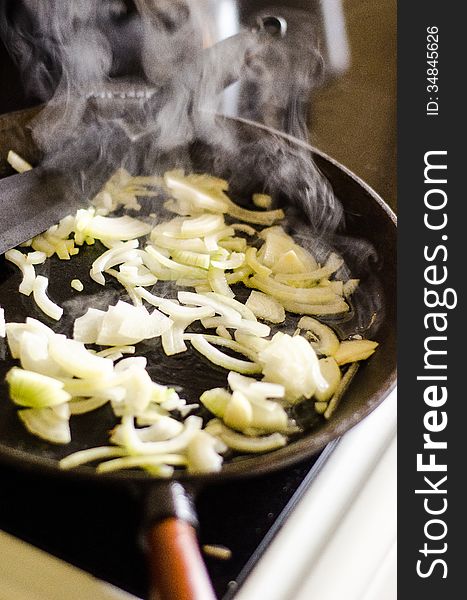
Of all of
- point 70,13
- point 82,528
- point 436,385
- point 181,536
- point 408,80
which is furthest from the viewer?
point 70,13

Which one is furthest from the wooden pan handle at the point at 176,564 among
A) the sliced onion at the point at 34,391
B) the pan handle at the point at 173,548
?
the sliced onion at the point at 34,391

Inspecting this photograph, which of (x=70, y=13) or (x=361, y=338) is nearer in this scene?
(x=361, y=338)

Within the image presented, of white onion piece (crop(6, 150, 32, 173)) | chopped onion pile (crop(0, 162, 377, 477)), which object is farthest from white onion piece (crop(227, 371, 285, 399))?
white onion piece (crop(6, 150, 32, 173))

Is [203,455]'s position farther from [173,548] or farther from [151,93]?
[151,93]

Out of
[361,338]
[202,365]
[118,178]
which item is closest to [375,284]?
[361,338]

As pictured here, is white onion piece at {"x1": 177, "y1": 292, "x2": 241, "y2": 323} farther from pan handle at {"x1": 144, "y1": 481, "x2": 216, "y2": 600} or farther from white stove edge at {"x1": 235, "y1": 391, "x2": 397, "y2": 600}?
pan handle at {"x1": 144, "y1": 481, "x2": 216, "y2": 600}

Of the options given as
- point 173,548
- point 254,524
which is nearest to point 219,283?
point 254,524

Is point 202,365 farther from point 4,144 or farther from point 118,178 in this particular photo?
point 4,144
